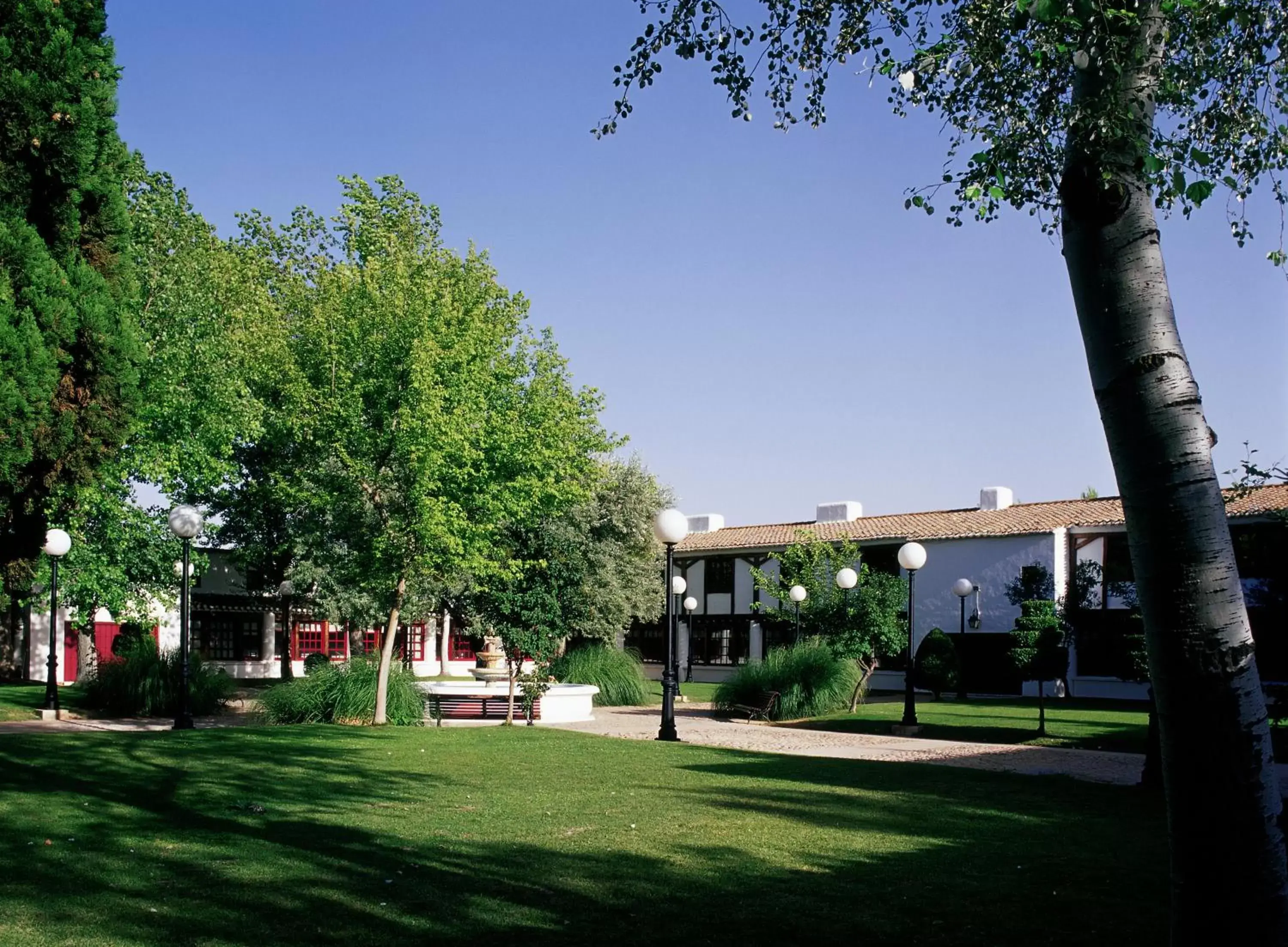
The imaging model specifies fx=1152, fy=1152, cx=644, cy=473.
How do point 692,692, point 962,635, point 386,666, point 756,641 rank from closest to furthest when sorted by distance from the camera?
point 386,666, point 692,692, point 962,635, point 756,641

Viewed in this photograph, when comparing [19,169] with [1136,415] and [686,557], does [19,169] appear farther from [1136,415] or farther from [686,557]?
[686,557]

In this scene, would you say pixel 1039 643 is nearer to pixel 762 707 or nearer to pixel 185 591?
pixel 762 707

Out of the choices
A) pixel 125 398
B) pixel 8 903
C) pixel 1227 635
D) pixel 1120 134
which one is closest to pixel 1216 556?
pixel 1227 635

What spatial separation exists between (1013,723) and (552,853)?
50.5ft

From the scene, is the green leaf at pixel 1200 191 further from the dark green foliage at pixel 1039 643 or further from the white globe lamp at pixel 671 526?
the dark green foliage at pixel 1039 643

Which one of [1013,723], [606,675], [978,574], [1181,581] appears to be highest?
[1181,581]

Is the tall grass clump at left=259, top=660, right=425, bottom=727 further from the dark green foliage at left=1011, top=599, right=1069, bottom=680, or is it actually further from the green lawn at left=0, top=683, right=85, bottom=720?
the dark green foliage at left=1011, top=599, right=1069, bottom=680

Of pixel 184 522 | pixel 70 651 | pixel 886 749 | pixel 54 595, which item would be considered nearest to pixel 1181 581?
pixel 886 749

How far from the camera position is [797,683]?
72.0 feet

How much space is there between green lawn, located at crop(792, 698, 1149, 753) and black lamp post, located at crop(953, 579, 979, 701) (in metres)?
3.43

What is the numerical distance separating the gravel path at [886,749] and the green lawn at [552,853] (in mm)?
1772

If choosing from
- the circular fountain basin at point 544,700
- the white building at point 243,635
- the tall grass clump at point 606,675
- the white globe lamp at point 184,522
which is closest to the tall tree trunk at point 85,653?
the white building at point 243,635

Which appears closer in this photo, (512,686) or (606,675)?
(512,686)

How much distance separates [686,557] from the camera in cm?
4466
